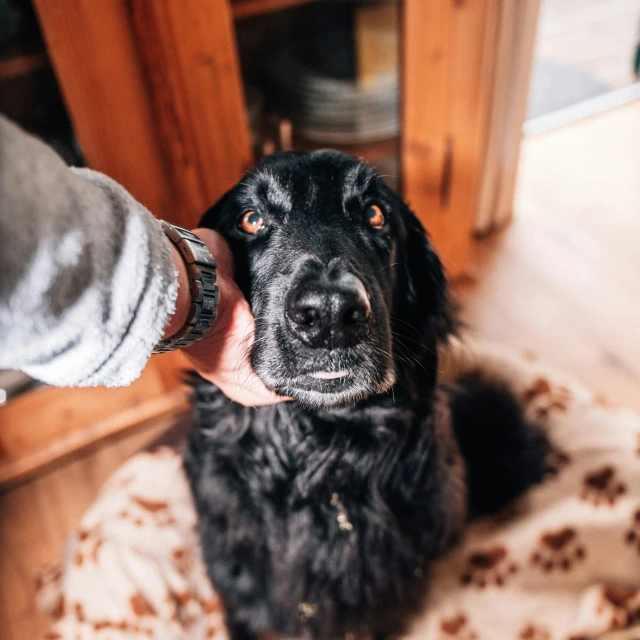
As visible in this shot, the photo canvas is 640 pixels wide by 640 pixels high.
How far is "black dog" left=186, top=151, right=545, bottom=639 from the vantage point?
0.81 meters

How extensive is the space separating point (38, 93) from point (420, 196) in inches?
42.3

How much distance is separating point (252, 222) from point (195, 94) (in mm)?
556

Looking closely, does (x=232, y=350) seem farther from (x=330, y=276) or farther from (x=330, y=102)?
(x=330, y=102)

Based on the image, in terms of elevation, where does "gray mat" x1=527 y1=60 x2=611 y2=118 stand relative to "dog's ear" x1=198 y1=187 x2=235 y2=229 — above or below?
below

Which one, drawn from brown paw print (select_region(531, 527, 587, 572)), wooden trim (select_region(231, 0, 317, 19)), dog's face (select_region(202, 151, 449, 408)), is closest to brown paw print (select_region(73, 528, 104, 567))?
dog's face (select_region(202, 151, 449, 408))

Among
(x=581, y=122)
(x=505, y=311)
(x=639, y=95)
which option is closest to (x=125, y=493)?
(x=505, y=311)

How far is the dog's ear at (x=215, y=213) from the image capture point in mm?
996

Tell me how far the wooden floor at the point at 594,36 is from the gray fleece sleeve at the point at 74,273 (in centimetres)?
289

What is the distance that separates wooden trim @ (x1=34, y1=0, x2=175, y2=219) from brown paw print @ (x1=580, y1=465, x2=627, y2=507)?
1223mm

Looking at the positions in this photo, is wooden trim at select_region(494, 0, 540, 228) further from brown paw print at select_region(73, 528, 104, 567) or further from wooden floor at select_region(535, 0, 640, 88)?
brown paw print at select_region(73, 528, 104, 567)

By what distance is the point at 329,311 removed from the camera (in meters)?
0.72

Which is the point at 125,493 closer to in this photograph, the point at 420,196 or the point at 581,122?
the point at 420,196

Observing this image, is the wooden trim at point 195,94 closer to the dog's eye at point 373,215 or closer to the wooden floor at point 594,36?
the dog's eye at point 373,215

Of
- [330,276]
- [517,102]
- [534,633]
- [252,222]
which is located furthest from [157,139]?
[534,633]
